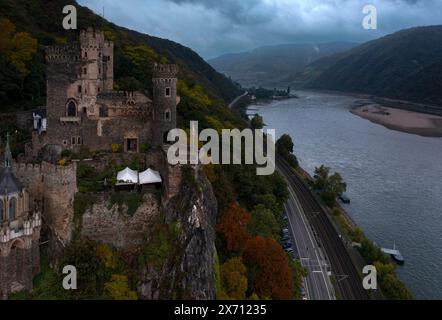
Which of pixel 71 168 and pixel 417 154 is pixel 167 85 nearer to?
pixel 71 168

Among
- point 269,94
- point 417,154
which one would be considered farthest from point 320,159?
point 269,94

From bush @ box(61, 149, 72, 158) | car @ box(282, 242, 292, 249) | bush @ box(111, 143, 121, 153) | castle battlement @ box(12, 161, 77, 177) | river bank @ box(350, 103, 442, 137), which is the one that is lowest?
car @ box(282, 242, 292, 249)

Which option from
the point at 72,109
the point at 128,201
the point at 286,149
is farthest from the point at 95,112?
the point at 286,149

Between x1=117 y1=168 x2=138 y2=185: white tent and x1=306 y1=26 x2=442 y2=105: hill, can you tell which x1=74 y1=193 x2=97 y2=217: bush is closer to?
x1=117 y1=168 x2=138 y2=185: white tent

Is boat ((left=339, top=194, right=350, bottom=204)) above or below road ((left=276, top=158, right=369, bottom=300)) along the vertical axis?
above

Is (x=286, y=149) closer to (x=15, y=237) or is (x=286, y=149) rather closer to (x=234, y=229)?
(x=234, y=229)

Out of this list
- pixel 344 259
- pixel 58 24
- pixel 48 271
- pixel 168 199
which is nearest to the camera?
pixel 48 271

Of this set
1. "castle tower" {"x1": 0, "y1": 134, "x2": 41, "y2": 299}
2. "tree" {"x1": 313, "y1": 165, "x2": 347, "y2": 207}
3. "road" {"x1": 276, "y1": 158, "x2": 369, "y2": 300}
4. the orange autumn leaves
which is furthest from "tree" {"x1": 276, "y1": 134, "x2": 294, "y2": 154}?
"castle tower" {"x1": 0, "y1": 134, "x2": 41, "y2": 299}
